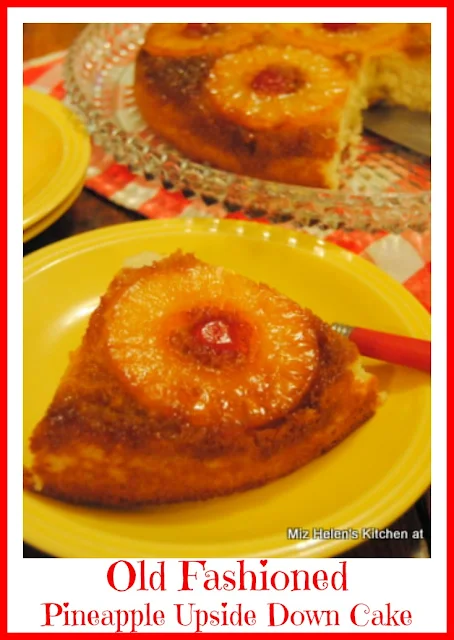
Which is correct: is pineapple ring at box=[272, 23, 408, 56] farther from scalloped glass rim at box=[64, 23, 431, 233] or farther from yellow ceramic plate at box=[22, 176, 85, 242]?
yellow ceramic plate at box=[22, 176, 85, 242]

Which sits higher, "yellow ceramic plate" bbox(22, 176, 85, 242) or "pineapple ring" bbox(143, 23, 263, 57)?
"pineapple ring" bbox(143, 23, 263, 57)

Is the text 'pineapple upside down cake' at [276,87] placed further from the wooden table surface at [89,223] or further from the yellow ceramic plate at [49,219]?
the yellow ceramic plate at [49,219]

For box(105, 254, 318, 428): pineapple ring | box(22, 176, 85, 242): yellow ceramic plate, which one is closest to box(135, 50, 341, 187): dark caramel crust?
box(22, 176, 85, 242): yellow ceramic plate

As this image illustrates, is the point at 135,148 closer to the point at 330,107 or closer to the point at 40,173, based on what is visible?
the point at 40,173

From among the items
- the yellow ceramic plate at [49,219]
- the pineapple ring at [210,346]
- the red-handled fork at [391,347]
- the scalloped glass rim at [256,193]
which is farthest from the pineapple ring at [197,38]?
the red-handled fork at [391,347]

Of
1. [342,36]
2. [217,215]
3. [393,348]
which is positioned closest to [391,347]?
[393,348]

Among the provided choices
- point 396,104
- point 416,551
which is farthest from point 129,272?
point 396,104
